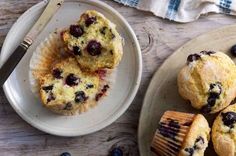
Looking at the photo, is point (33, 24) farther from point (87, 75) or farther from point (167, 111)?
point (167, 111)

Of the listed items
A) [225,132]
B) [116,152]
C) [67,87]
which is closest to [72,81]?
[67,87]

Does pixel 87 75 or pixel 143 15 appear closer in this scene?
pixel 87 75

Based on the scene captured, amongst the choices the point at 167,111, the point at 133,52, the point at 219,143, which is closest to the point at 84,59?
the point at 133,52

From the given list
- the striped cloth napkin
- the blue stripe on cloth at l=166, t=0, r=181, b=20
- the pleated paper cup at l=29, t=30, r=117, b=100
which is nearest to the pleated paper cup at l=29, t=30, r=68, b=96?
the pleated paper cup at l=29, t=30, r=117, b=100

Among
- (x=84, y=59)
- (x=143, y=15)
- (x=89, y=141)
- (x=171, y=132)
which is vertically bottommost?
(x=89, y=141)

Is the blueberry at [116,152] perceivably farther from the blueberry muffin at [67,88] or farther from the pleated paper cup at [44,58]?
the pleated paper cup at [44,58]

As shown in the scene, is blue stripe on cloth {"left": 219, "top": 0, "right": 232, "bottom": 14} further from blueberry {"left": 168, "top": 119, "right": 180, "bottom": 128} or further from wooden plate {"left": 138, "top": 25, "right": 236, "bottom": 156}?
blueberry {"left": 168, "top": 119, "right": 180, "bottom": 128}
